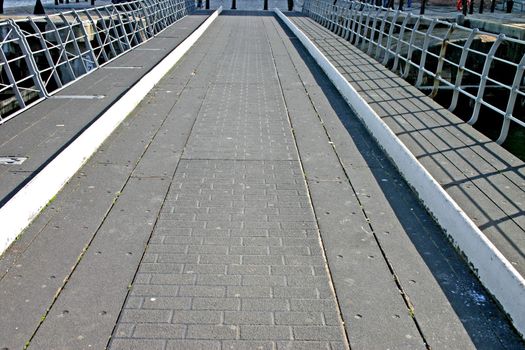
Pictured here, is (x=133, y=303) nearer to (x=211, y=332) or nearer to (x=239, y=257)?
(x=211, y=332)

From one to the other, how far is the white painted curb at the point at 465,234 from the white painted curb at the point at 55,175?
11.5ft

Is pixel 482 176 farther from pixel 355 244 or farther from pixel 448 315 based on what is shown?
pixel 448 315

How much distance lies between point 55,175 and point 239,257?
7.39ft

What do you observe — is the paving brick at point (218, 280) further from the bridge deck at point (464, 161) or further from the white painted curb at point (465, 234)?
the bridge deck at point (464, 161)

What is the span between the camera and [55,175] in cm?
546

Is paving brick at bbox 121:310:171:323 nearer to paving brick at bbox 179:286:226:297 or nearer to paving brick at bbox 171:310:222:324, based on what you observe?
paving brick at bbox 171:310:222:324

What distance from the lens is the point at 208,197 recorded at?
18.0 feet

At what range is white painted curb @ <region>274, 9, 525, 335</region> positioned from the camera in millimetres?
3518

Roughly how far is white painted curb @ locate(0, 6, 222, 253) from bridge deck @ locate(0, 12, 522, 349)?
114mm

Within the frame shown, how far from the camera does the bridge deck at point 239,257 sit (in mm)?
3418

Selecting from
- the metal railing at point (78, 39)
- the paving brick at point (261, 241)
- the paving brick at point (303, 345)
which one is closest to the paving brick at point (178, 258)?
the paving brick at point (261, 241)

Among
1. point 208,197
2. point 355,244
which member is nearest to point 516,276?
point 355,244

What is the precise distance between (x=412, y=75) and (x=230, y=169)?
1913cm

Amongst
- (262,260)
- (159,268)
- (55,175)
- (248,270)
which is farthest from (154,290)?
(55,175)
